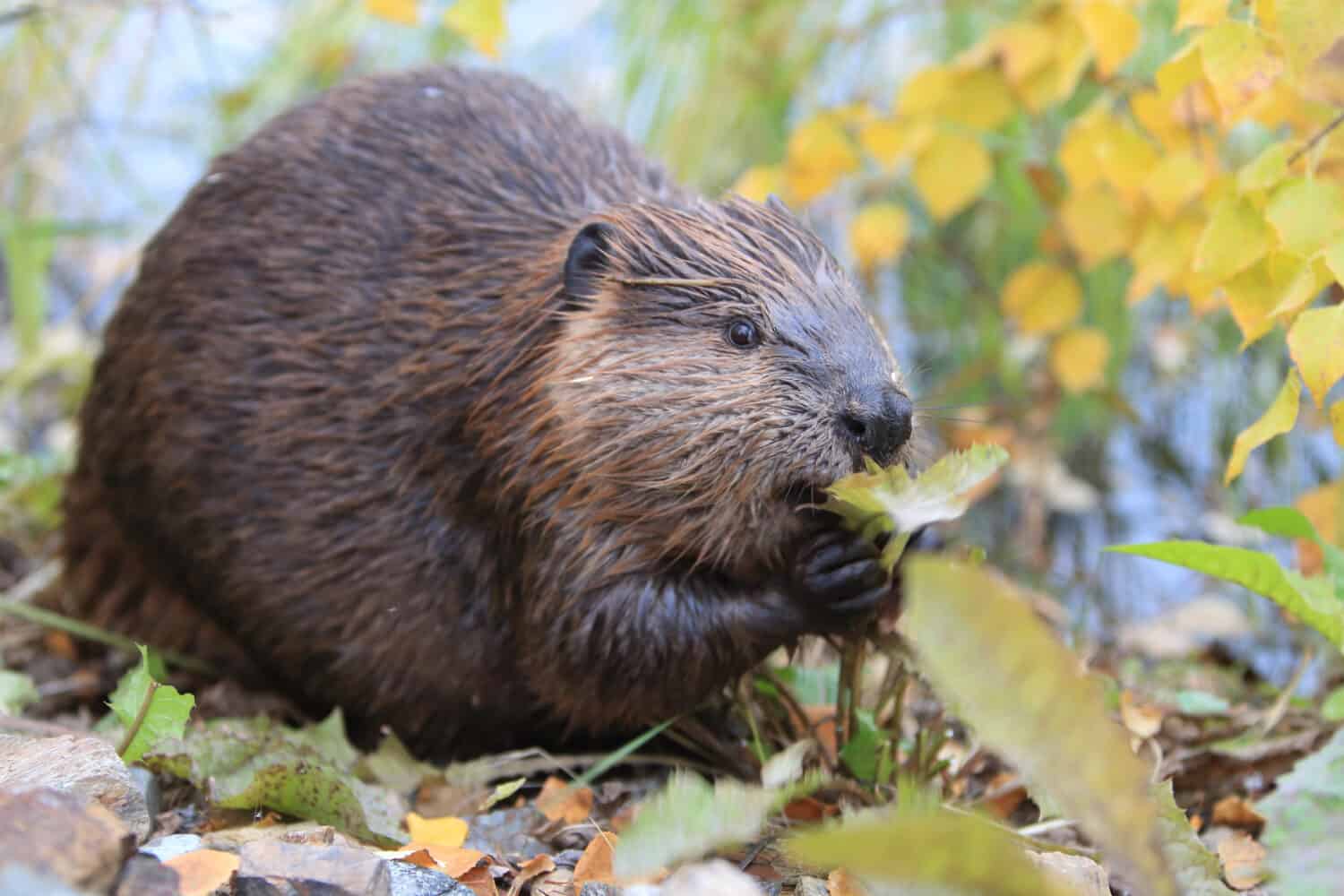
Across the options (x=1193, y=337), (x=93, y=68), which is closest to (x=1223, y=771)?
(x=1193, y=337)

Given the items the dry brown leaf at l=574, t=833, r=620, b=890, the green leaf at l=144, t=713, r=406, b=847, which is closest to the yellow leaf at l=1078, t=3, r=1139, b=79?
the dry brown leaf at l=574, t=833, r=620, b=890

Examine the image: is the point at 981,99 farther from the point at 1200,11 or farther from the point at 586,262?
the point at 586,262

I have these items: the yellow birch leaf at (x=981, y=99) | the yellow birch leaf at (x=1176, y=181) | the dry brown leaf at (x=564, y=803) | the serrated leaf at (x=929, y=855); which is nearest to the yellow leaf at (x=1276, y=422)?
the yellow birch leaf at (x=1176, y=181)

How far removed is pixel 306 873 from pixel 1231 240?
1.94 m

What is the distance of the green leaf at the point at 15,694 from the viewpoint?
302cm

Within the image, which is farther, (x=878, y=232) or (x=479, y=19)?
(x=878, y=232)

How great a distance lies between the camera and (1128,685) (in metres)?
3.65

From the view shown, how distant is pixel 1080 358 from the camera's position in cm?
519

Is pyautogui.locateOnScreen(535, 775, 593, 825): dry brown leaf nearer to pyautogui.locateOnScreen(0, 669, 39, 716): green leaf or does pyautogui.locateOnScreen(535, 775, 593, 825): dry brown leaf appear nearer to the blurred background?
pyautogui.locateOnScreen(0, 669, 39, 716): green leaf

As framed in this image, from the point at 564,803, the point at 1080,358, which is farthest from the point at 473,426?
the point at 1080,358

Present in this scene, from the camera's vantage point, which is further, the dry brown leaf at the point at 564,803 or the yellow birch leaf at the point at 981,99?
the yellow birch leaf at the point at 981,99

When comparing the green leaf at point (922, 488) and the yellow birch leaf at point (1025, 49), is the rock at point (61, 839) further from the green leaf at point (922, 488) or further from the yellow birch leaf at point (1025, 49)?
the yellow birch leaf at point (1025, 49)

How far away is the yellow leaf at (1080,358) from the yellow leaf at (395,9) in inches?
104

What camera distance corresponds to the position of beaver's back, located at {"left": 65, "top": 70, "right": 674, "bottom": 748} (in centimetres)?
305
